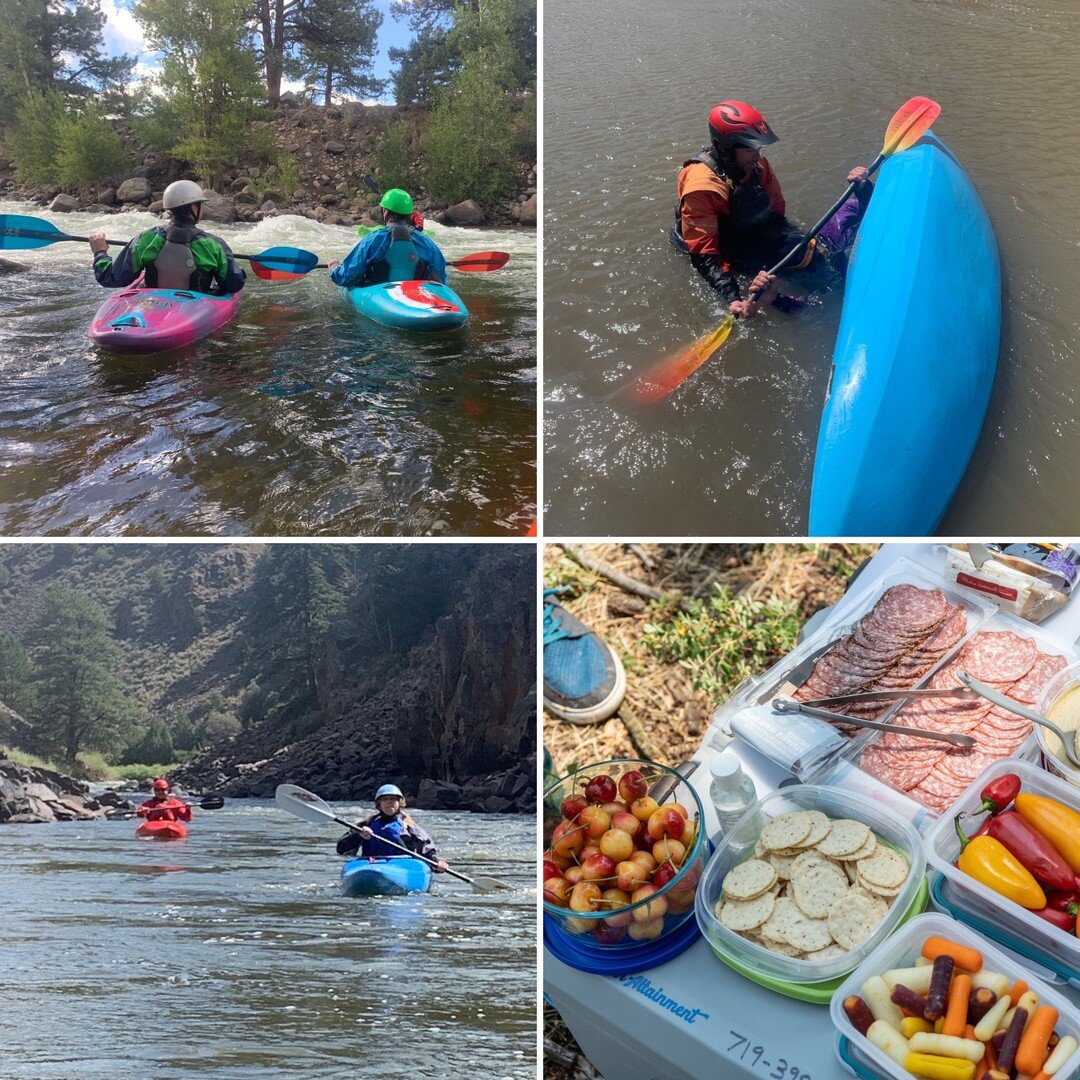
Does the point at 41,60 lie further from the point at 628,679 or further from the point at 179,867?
the point at 628,679

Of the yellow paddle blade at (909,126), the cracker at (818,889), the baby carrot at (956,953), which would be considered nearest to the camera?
the baby carrot at (956,953)

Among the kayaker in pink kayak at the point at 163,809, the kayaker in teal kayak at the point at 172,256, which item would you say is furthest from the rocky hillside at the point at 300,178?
the kayaker in pink kayak at the point at 163,809

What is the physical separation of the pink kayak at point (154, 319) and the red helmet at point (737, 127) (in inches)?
103

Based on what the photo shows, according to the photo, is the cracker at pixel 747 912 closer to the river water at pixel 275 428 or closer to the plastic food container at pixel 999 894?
the plastic food container at pixel 999 894

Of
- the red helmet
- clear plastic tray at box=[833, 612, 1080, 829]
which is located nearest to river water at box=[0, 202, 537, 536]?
the red helmet

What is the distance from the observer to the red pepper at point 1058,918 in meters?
1.33

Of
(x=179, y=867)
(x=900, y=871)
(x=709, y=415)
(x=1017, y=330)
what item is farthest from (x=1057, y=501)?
(x=179, y=867)

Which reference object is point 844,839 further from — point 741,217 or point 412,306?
point 412,306

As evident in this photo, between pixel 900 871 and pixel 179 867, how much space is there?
6.10 metres

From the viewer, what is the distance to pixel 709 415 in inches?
126

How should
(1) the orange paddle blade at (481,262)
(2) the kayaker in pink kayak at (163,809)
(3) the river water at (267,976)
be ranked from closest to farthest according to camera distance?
(3) the river water at (267,976), (1) the orange paddle blade at (481,262), (2) the kayaker in pink kayak at (163,809)

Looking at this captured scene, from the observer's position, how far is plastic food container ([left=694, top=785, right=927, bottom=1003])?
139cm

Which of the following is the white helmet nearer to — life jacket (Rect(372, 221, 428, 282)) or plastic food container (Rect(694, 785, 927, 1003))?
life jacket (Rect(372, 221, 428, 282))

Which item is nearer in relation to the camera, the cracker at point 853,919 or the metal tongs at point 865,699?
the cracker at point 853,919
